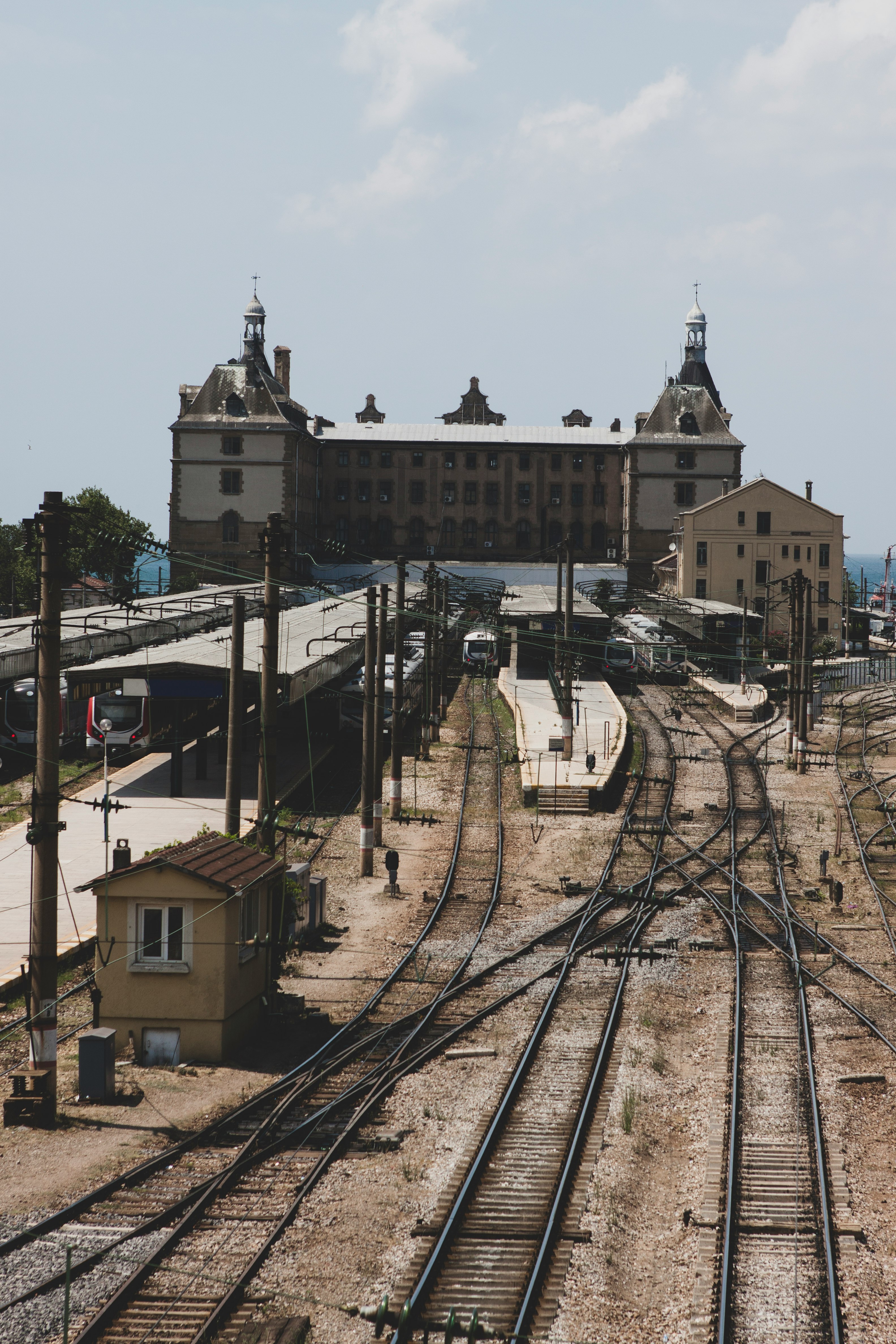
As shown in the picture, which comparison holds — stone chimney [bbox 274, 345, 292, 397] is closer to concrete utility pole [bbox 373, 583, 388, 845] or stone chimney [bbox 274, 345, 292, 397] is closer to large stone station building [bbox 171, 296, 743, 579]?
large stone station building [bbox 171, 296, 743, 579]

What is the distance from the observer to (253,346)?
10612 centimetres

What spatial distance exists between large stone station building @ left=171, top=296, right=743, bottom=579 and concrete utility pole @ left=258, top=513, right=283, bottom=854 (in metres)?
73.3

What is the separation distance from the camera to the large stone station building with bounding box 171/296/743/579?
9562 cm

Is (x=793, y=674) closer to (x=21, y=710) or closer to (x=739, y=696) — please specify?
(x=739, y=696)

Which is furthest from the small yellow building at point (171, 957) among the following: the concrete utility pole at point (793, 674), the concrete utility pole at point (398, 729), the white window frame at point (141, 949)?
the concrete utility pole at point (793, 674)

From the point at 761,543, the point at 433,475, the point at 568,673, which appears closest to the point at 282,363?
the point at 433,475

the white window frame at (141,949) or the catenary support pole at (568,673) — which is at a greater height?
the catenary support pole at (568,673)

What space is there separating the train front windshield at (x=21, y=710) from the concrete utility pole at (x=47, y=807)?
939 inches

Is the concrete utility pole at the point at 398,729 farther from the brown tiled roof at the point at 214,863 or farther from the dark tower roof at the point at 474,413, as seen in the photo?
the dark tower roof at the point at 474,413

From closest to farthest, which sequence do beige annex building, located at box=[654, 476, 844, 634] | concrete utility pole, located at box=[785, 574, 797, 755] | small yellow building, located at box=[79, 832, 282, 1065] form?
small yellow building, located at box=[79, 832, 282, 1065] → concrete utility pole, located at box=[785, 574, 797, 755] → beige annex building, located at box=[654, 476, 844, 634]

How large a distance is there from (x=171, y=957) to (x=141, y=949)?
15.3 inches

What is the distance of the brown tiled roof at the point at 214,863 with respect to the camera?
1540cm

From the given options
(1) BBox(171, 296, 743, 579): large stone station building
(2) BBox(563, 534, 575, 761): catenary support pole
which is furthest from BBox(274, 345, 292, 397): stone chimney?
(2) BBox(563, 534, 575, 761): catenary support pole

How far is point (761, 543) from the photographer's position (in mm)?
80062
